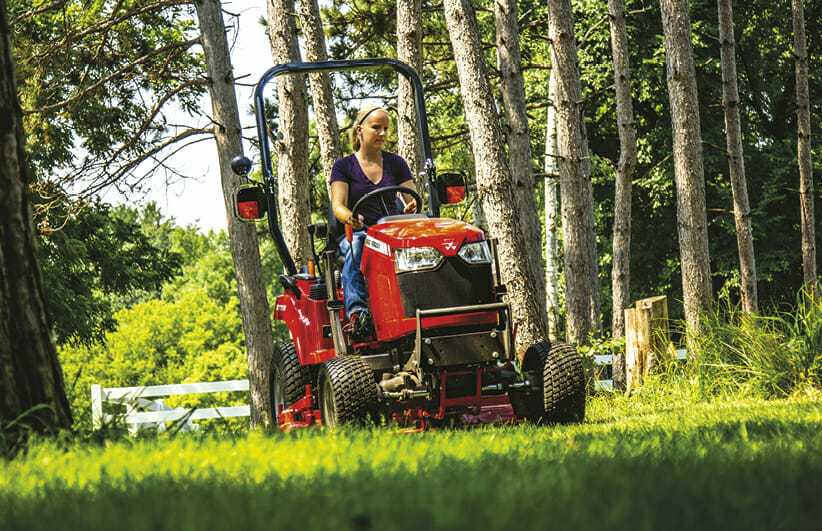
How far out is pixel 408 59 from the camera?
41.2 ft

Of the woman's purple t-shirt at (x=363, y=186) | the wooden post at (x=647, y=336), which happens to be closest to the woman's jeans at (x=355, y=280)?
the woman's purple t-shirt at (x=363, y=186)

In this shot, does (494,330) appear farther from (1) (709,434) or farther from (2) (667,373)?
(2) (667,373)

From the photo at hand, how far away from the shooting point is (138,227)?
24.5 metres

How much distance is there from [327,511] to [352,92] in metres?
17.6

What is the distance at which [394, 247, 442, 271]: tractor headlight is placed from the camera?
222 inches

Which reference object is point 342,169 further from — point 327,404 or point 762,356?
point 762,356

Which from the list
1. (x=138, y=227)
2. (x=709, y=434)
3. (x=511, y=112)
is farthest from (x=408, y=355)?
(x=138, y=227)

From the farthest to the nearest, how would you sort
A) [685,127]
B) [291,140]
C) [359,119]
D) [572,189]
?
[572,189], [685,127], [291,140], [359,119]

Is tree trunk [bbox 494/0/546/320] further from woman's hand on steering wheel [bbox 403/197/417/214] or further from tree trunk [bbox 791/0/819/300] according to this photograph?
woman's hand on steering wheel [bbox 403/197/417/214]

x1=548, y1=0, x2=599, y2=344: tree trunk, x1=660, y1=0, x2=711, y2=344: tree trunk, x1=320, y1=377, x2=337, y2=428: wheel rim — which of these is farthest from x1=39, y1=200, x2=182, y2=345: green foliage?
x1=320, y1=377, x2=337, y2=428: wheel rim

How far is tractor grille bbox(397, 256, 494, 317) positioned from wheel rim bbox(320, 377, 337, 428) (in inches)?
28.0

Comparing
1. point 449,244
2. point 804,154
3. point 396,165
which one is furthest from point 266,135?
point 804,154

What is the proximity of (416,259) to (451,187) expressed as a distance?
3.86 ft

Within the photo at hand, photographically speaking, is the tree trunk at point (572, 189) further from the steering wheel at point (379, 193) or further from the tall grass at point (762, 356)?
the steering wheel at point (379, 193)
